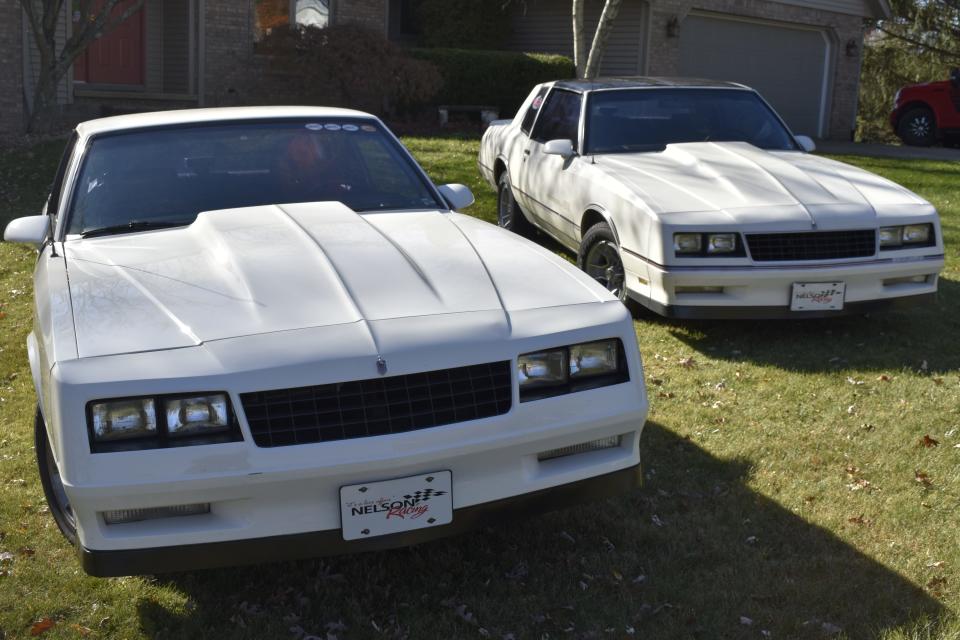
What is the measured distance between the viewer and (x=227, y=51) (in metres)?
17.2

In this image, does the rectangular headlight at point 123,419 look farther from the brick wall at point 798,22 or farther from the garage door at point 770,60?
the garage door at point 770,60

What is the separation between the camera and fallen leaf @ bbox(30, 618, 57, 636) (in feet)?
11.0

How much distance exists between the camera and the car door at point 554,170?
25.0ft

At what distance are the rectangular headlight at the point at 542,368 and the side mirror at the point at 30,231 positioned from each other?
231cm

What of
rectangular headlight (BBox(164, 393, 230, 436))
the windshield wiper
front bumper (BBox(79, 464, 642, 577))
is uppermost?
the windshield wiper

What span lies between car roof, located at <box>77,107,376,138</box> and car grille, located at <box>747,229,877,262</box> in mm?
2517

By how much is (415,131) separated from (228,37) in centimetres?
347

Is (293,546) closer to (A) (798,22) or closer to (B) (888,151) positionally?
(B) (888,151)

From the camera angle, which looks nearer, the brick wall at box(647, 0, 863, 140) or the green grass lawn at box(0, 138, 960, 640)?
the green grass lawn at box(0, 138, 960, 640)

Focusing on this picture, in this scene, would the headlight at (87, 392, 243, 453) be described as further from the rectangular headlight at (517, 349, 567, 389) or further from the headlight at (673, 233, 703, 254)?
the headlight at (673, 233, 703, 254)

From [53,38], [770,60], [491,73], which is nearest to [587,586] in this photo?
[53,38]

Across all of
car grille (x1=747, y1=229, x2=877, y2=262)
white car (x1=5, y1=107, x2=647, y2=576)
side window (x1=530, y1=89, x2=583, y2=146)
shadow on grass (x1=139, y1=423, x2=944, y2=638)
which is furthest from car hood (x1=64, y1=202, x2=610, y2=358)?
side window (x1=530, y1=89, x2=583, y2=146)

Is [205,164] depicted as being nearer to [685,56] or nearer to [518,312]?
[518,312]

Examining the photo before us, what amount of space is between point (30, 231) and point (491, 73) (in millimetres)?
15187
